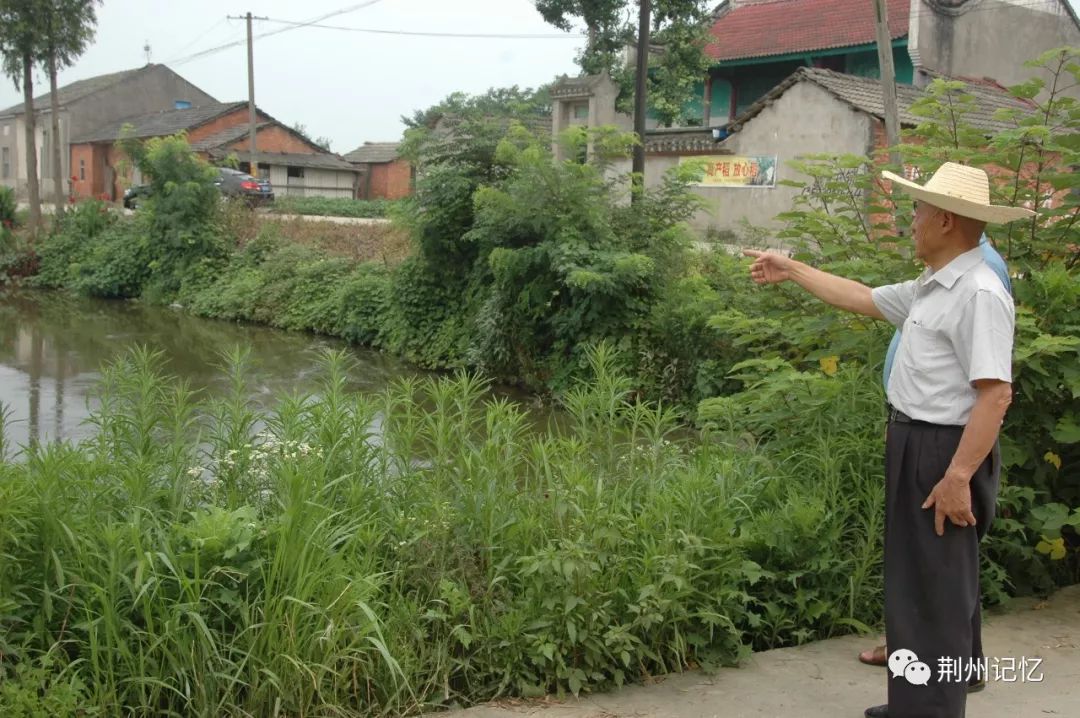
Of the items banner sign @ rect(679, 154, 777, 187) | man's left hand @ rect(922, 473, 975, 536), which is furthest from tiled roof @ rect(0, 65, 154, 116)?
man's left hand @ rect(922, 473, 975, 536)

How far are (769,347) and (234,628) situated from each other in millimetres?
3763

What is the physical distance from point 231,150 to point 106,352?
24036mm

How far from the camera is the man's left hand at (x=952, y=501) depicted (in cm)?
305

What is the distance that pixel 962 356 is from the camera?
3.06 m

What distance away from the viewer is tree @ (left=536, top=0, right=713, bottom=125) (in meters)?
25.2

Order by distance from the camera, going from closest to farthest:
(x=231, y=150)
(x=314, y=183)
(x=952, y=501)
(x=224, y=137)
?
(x=952, y=501)
(x=231, y=150)
(x=224, y=137)
(x=314, y=183)

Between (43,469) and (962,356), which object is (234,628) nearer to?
(43,469)

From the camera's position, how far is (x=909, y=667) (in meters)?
3.18

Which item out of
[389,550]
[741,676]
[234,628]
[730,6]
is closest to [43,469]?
[234,628]

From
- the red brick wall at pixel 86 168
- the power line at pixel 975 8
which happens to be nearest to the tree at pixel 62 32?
the red brick wall at pixel 86 168

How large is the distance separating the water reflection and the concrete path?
813 cm

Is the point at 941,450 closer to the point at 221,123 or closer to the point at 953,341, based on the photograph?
the point at 953,341

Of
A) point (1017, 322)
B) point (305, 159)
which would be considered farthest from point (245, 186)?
point (1017, 322)

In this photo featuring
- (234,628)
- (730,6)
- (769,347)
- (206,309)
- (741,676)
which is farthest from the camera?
(730,6)
